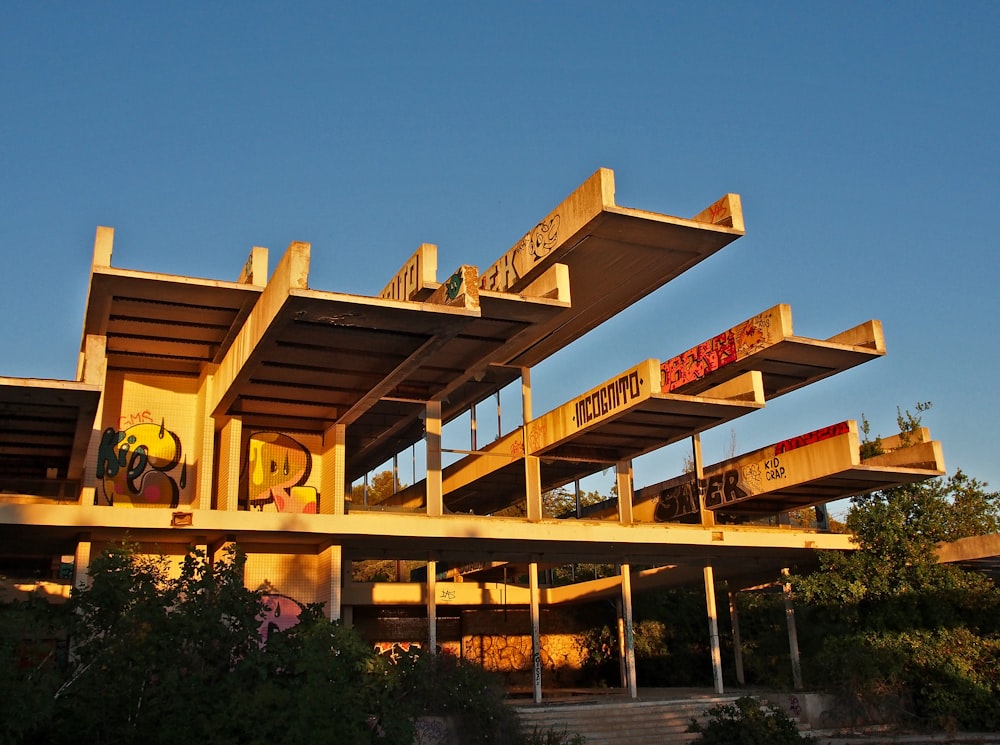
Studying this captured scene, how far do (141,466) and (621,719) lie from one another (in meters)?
10.3

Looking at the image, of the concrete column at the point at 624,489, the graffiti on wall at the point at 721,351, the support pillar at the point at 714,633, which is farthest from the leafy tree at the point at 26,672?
the support pillar at the point at 714,633

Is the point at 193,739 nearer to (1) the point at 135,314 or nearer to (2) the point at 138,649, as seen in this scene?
(2) the point at 138,649

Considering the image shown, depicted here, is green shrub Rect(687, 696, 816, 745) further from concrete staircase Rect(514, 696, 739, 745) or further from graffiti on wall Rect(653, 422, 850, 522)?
graffiti on wall Rect(653, 422, 850, 522)

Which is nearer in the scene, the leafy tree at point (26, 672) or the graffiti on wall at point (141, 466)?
the leafy tree at point (26, 672)

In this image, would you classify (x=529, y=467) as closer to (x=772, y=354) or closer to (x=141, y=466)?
(x=772, y=354)

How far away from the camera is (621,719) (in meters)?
18.0

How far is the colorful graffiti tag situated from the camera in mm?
18000

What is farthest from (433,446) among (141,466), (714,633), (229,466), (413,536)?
(714,633)

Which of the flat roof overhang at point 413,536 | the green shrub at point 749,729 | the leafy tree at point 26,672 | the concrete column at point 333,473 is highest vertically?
the concrete column at point 333,473

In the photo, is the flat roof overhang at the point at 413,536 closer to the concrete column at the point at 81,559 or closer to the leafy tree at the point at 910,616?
the concrete column at the point at 81,559

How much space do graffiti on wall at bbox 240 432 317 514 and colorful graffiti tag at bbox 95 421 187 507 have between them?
50.4 inches

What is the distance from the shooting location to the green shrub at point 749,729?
14.7 m

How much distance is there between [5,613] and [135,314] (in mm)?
7264

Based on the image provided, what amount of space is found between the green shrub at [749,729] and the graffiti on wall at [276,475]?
29.0 feet
